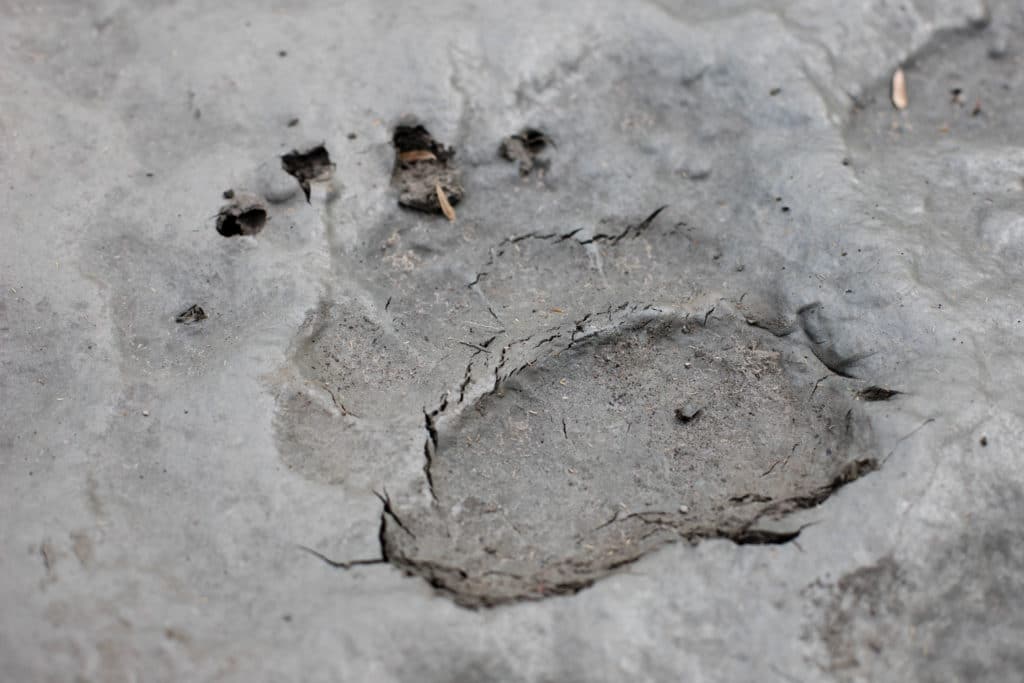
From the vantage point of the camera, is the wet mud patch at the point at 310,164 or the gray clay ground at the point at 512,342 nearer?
the gray clay ground at the point at 512,342

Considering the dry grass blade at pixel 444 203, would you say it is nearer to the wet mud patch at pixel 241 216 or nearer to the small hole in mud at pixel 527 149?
the small hole in mud at pixel 527 149

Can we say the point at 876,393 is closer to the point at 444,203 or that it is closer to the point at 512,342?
the point at 512,342

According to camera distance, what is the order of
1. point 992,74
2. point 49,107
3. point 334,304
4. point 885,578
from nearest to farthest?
point 885,578 → point 334,304 → point 49,107 → point 992,74

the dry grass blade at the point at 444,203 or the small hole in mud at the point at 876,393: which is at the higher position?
the dry grass blade at the point at 444,203

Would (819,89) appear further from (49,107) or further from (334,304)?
(49,107)

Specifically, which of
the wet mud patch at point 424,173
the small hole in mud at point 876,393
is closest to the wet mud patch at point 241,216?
the wet mud patch at point 424,173

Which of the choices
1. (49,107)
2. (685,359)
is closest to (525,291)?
(685,359)
